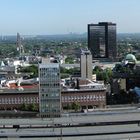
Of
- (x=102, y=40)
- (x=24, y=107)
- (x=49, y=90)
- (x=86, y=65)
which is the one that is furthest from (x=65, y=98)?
(x=102, y=40)

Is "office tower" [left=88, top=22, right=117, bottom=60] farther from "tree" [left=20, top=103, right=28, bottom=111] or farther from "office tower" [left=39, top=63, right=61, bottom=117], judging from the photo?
"office tower" [left=39, top=63, right=61, bottom=117]

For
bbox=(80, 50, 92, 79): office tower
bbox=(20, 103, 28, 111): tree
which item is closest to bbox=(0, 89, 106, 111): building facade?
bbox=(20, 103, 28, 111): tree

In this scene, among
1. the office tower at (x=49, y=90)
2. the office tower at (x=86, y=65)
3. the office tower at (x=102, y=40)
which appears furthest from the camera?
the office tower at (x=102, y=40)

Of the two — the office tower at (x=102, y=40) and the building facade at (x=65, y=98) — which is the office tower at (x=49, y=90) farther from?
the office tower at (x=102, y=40)

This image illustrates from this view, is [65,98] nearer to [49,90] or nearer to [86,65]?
[49,90]

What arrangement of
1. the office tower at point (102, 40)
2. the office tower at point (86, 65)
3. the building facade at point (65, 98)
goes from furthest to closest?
the office tower at point (102, 40)
the office tower at point (86, 65)
the building facade at point (65, 98)

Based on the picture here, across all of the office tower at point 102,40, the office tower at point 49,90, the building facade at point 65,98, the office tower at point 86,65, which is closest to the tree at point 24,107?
the building facade at point 65,98
